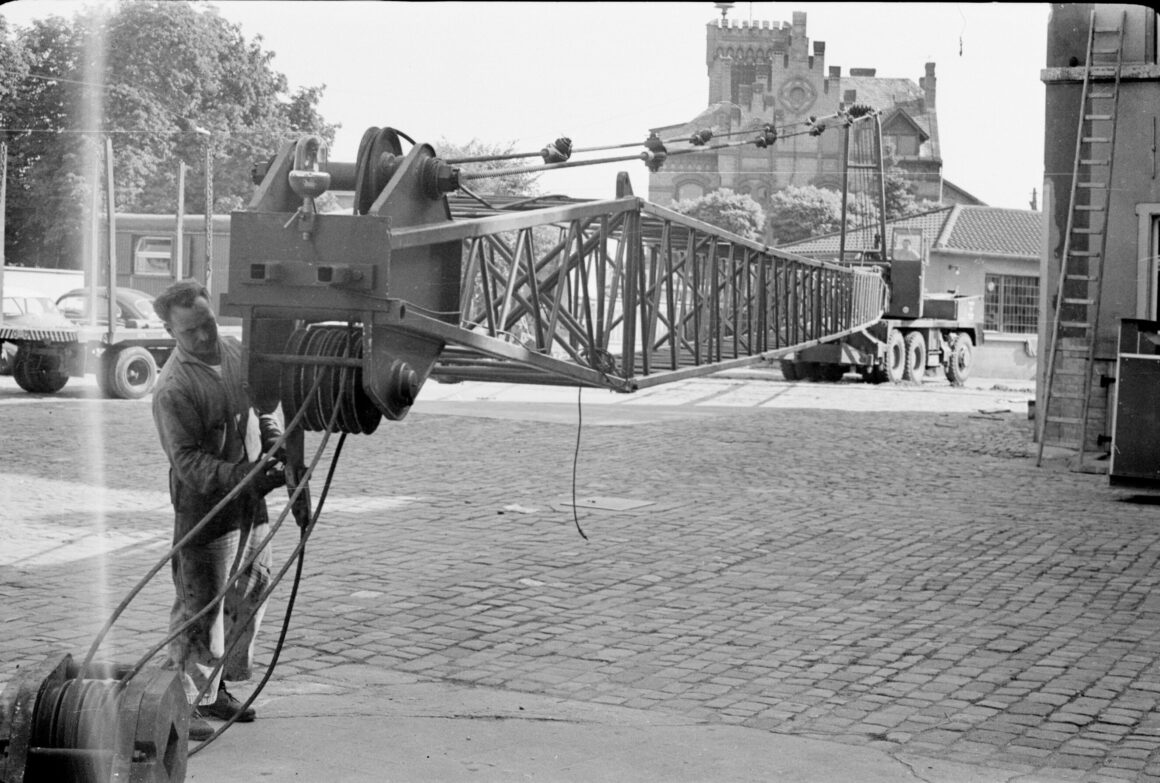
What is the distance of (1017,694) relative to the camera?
24.4 ft

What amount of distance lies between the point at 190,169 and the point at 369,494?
3364 cm

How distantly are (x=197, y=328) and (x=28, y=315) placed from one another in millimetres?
21516

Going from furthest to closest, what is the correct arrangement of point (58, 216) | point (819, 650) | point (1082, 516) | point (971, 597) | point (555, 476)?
point (58, 216) < point (555, 476) < point (1082, 516) < point (971, 597) < point (819, 650)

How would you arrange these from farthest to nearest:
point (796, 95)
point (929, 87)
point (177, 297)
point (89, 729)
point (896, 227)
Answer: point (929, 87) < point (796, 95) < point (896, 227) < point (177, 297) < point (89, 729)

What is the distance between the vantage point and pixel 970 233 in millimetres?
60094

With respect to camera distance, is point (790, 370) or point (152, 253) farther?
point (790, 370)

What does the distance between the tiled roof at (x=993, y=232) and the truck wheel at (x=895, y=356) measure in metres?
20.8

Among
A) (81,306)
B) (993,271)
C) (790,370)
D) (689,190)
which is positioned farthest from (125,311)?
(689,190)

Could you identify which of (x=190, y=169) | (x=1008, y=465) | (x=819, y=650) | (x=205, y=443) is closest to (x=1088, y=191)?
(x=1008, y=465)

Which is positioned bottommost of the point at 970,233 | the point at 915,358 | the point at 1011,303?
the point at 915,358

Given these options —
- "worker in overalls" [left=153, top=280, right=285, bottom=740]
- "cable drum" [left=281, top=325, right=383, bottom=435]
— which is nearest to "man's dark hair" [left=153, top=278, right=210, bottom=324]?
"worker in overalls" [left=153, top=280, right=285, bottom=740]

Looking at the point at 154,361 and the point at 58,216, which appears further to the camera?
the point at 58,216

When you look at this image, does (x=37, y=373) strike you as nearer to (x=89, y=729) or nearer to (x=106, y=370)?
(x=106, y=370)

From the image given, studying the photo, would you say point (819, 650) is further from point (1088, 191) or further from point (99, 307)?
point (99, 307)
